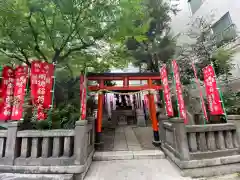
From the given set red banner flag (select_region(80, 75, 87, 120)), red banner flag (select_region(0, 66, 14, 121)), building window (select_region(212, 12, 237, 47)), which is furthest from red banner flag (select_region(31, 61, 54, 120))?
building window (select_region(212, 12, 237, 47))

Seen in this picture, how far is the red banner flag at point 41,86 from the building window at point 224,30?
10.4 metres

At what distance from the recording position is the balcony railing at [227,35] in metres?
8.27

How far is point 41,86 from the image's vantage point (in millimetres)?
4453

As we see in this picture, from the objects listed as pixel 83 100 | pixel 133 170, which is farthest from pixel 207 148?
pixel 83 100

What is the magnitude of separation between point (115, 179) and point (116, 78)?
14.7 feet

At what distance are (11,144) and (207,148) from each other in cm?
596

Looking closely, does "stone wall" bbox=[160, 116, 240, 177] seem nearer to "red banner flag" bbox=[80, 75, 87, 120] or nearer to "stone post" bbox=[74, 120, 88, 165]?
"stone post" bbox=[74, 120, 88, 165]

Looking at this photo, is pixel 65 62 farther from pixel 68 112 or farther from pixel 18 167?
pixel 18 167

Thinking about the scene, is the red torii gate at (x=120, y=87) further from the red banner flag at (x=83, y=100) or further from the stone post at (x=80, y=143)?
the stone post at (x=80, y=143)

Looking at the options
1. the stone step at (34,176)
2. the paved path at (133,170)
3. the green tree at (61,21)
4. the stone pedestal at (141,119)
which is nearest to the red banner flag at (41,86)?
the green tree at (61,21)

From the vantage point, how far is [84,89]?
513 cm

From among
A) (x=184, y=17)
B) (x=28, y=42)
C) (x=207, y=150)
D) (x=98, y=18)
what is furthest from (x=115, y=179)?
(x=184, y=17)

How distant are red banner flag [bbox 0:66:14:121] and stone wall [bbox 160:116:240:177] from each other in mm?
5736

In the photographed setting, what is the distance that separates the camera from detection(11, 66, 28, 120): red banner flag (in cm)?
428
